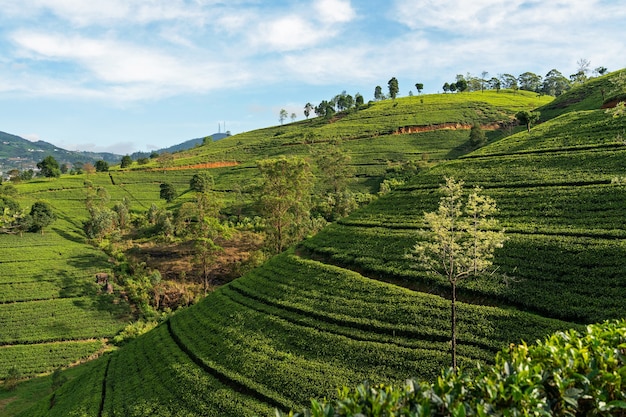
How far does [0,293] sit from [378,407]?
56781 millimetres

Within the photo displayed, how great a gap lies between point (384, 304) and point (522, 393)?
19575mm

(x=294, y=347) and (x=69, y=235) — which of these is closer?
(x=294, y=347)

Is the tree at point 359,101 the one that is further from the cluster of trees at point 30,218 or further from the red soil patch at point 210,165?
the cluster of trees at point 30,218

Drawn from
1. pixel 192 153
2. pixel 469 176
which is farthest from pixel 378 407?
pixel 192 153

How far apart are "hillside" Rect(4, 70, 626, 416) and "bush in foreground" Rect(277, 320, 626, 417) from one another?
46.1 feet

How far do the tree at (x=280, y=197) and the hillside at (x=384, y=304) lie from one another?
1307 centimetres

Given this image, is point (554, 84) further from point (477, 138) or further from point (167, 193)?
point (167, 193)

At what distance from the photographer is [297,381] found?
72.7ft

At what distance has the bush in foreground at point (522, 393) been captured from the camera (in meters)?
6.54

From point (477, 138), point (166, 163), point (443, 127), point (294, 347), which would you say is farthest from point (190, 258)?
point (443, 127)

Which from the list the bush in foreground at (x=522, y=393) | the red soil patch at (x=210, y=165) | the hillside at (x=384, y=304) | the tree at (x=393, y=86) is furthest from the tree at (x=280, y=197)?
the tree at (x=393, y=86)

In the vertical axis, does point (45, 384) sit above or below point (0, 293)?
below

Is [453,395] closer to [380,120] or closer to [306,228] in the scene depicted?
[306,228]

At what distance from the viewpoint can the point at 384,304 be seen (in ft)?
84.7
